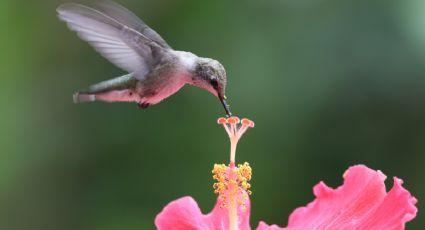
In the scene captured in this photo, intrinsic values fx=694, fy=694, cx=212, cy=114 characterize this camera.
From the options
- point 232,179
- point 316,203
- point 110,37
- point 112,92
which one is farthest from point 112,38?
point 316,203

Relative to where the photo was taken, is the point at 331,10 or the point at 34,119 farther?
the point at 34,119

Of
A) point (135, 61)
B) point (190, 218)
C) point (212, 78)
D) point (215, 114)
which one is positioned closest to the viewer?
point (212, 78)

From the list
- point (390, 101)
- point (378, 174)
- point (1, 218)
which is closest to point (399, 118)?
point (390, 101)

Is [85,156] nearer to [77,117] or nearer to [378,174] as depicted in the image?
[77,117]

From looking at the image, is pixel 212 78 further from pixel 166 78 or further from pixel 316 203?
pixel 316 203

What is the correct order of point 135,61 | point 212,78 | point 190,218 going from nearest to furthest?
point 212,78
point 135,61
point 190,218

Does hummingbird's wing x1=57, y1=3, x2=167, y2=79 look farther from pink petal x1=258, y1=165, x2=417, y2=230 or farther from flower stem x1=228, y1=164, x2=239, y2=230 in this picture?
pink petal x1=258, y1=165, x2=417, y2=230
